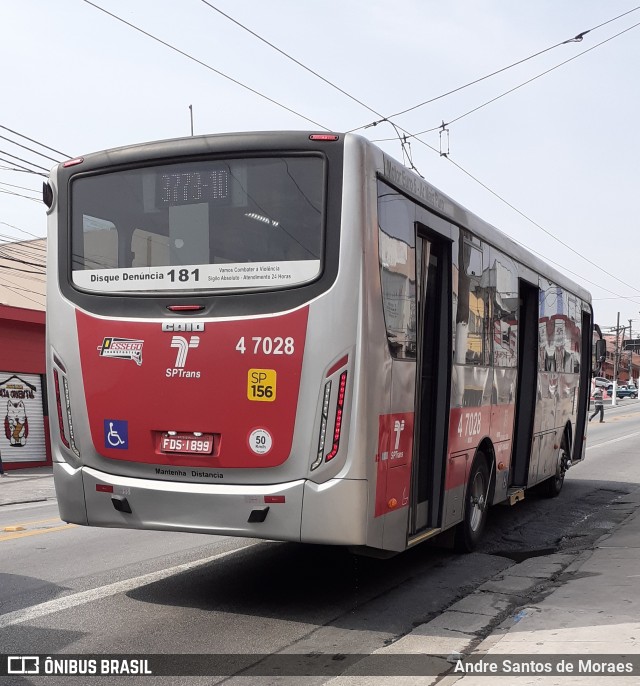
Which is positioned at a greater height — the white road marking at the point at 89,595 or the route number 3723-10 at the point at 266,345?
the route number 3723-10 at the point at 266,345

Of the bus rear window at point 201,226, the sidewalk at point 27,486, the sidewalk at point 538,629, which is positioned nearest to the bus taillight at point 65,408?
the bus rear window at point 201,226

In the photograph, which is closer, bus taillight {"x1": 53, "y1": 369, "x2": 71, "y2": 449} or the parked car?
bus taillight {"x1": 53, "y1": 369, "x2": 71, "y2": 449}

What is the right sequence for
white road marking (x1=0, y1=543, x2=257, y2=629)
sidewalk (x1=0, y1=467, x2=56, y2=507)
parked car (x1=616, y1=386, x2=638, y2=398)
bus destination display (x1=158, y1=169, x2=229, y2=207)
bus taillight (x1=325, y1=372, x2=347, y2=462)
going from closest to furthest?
bus taillight (x1=325, y1=372, x2=347, y2=462) < white road marking (x1=0, y1=543, x2=257, y2=629) < bus destination display (x1=158, y1=169, x2=229, y2=207) < sidewalk (x1=0, y1=467, x2=56, y2=507) < parked car (x1=616, y1=386, x2=638, y2=398)

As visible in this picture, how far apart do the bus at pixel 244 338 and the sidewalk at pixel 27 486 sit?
830 cm

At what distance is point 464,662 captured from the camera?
522 cm

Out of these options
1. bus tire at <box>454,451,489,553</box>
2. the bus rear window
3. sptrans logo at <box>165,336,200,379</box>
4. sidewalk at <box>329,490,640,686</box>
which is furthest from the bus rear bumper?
bus tire at <box>454,451,489,553</box>

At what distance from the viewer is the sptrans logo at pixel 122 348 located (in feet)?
21.2

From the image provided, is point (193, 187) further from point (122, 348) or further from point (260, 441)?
point (260, 441)

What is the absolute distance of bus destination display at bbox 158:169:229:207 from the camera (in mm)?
6426

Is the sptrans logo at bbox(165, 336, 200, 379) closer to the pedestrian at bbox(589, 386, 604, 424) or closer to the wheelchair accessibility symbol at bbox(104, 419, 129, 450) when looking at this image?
the wheelchair accessibility symbol at bbox(104, 419, 129, 450)

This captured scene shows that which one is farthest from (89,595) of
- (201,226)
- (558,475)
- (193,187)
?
(558,475)

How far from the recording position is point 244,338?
6.16m

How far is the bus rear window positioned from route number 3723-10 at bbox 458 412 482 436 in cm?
274

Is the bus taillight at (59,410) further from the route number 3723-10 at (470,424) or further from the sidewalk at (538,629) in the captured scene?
the route number 3723-10 at (470,424)
